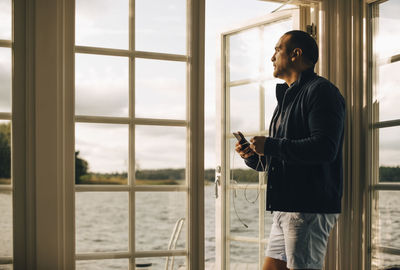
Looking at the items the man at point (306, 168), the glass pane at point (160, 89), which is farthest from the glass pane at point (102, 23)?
the man at point (306, 168)

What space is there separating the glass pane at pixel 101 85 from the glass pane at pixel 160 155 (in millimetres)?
180

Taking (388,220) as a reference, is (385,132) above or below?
above

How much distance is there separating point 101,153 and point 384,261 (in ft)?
5.32

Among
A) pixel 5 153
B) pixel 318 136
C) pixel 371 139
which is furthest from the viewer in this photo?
pixel 371 139

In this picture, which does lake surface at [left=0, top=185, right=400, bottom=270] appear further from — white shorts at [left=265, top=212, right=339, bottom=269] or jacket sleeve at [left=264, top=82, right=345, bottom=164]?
jacket sleeve at [left=264, top=82, right=345, bottom=164]

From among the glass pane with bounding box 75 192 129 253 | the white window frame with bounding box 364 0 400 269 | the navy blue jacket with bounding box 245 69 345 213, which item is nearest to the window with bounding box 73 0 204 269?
the glass pane with bounding box 75 192 129 253

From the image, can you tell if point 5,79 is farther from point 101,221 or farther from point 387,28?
point 387,28

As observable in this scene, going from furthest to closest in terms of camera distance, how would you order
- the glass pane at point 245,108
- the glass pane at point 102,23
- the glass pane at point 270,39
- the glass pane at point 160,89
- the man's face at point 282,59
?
the glass pane at point 245,108, the glass pane at point 270,39, the glass pane at point 160,89, the glass pane at point 102,23, the man's face at point 282,59

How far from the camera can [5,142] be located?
231 centimetres

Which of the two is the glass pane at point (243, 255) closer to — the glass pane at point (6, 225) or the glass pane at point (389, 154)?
the glass pane at point (389, 154)

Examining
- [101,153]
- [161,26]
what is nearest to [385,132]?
[161,26]

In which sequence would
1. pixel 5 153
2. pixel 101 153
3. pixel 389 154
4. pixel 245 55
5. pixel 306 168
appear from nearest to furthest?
pixel 306 168 < pixel 5 153 < pixel 101 153 < pixel 389 154 < pixel 245 55

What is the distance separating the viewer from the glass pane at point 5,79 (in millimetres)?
2320

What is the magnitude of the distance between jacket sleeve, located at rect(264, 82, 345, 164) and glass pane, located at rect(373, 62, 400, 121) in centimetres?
59
